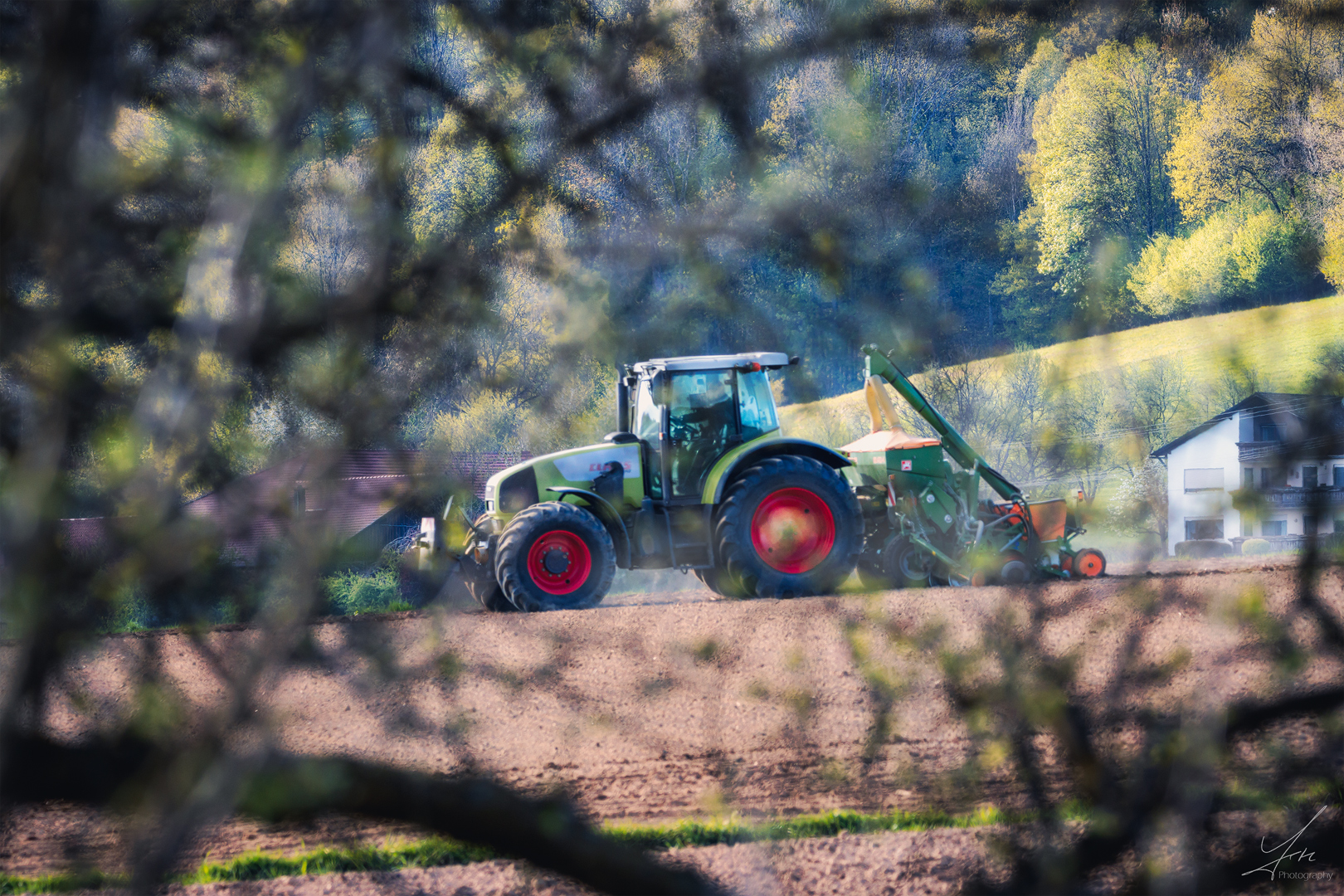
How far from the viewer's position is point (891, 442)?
32.5 ft

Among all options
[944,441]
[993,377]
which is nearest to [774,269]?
[993,377]

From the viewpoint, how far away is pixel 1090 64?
47.3 inches

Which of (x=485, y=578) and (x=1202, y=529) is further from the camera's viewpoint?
(x=485, y=578)

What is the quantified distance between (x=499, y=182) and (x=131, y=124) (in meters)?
0.45

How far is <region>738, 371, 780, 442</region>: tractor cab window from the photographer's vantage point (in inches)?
352

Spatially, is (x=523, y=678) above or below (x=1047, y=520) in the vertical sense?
above

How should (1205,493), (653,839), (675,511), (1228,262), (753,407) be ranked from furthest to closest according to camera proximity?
1. (753,407)
2. (675,511)
3. (653,839)
4. (1205,493)
5. (1228,262)

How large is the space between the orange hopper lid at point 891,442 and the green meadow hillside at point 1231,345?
A: 849 centimetres

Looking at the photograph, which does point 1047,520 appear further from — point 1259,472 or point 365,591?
point 365,591

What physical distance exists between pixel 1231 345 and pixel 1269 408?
13 cm

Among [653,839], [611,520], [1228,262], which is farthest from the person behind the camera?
[611,520]

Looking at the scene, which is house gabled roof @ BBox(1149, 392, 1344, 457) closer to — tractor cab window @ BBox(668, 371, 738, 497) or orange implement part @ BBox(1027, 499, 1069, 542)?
tractor cab window @ BBox(668, 371, 738, 497)

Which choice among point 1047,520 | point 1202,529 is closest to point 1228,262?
point 1202,529

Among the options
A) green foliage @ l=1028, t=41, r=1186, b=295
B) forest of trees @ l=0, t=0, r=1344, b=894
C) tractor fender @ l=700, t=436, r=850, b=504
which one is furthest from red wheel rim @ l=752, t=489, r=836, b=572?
green foliage @ l=1028, t=41, r=1186, b=295
